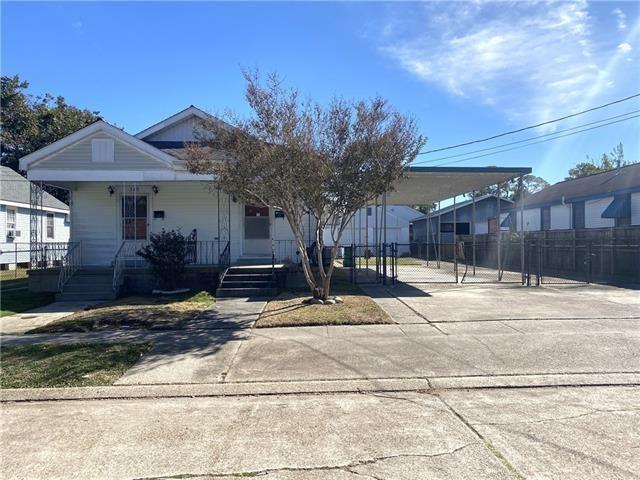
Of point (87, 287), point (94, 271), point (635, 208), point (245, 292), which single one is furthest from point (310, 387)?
point (635, 208)

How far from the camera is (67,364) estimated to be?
6.70 meters

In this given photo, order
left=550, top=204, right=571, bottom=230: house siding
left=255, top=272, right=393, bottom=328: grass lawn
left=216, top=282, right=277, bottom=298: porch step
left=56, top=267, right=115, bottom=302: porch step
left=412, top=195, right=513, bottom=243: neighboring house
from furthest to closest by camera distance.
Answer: left=412, top=195, right=513, bottom=243: neighboring house → left=550, top=204, right=571, bottom=230: house siding → left=56, top=267, right=115, bottom=302: porch step → left=216, top=282, right=277, bottom=298: porch step → left=255, top=272, right=393, bottom=328: grass lawn

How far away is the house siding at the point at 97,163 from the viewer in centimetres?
1455

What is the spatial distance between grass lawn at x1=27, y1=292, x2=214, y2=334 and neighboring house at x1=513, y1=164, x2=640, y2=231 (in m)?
19.7

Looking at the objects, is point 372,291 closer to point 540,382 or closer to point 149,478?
point 540,382

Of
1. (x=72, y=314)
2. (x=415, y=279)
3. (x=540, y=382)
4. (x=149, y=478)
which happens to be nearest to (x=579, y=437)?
(x=540, y=382)

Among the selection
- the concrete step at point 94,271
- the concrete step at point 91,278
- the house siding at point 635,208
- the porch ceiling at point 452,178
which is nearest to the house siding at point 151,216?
the concrete step at point 94,271

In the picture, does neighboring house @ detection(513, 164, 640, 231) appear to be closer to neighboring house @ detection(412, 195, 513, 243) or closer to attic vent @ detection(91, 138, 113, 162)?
neighboring house @ detection(412, 195, 513, 243)

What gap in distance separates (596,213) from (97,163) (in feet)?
85.6

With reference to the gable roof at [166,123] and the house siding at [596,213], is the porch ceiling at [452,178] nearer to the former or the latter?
the gable roof at [166,123]

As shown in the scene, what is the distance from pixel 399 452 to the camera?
389 centimetres

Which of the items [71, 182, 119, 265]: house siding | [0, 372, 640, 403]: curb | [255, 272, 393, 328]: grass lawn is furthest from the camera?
[71, 182, 119, 265]: house siding

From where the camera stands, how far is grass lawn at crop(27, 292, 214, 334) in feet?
30.6

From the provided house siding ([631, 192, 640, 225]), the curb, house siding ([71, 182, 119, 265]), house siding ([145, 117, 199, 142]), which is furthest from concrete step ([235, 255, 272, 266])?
house siding ([631, 192, 640, 225])
